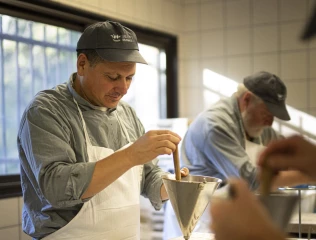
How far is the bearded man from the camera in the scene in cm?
280

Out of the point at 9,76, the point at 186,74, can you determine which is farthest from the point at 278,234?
the point at 186,74

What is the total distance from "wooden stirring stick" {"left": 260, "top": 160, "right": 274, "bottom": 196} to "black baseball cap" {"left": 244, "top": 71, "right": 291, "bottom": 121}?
6.60 feet

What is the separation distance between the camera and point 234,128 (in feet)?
9.52

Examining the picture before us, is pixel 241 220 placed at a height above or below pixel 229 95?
below

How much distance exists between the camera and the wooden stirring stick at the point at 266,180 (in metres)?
0.95

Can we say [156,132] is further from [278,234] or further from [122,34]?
[278,234]

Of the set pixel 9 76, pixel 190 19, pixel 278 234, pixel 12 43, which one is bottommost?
pixel 278 234

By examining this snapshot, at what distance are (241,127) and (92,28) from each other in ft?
4.05

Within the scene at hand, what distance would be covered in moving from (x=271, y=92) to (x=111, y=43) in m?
1.25

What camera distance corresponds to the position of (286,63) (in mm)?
4113

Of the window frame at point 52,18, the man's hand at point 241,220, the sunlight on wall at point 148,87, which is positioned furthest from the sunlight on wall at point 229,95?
the man's hand at point 241,220

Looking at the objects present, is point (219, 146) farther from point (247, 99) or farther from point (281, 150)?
point (281, 150)

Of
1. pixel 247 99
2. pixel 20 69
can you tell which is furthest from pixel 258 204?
pixel 20 69

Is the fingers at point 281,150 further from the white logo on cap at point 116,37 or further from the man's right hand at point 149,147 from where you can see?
the white logo on cap at point 116,37
